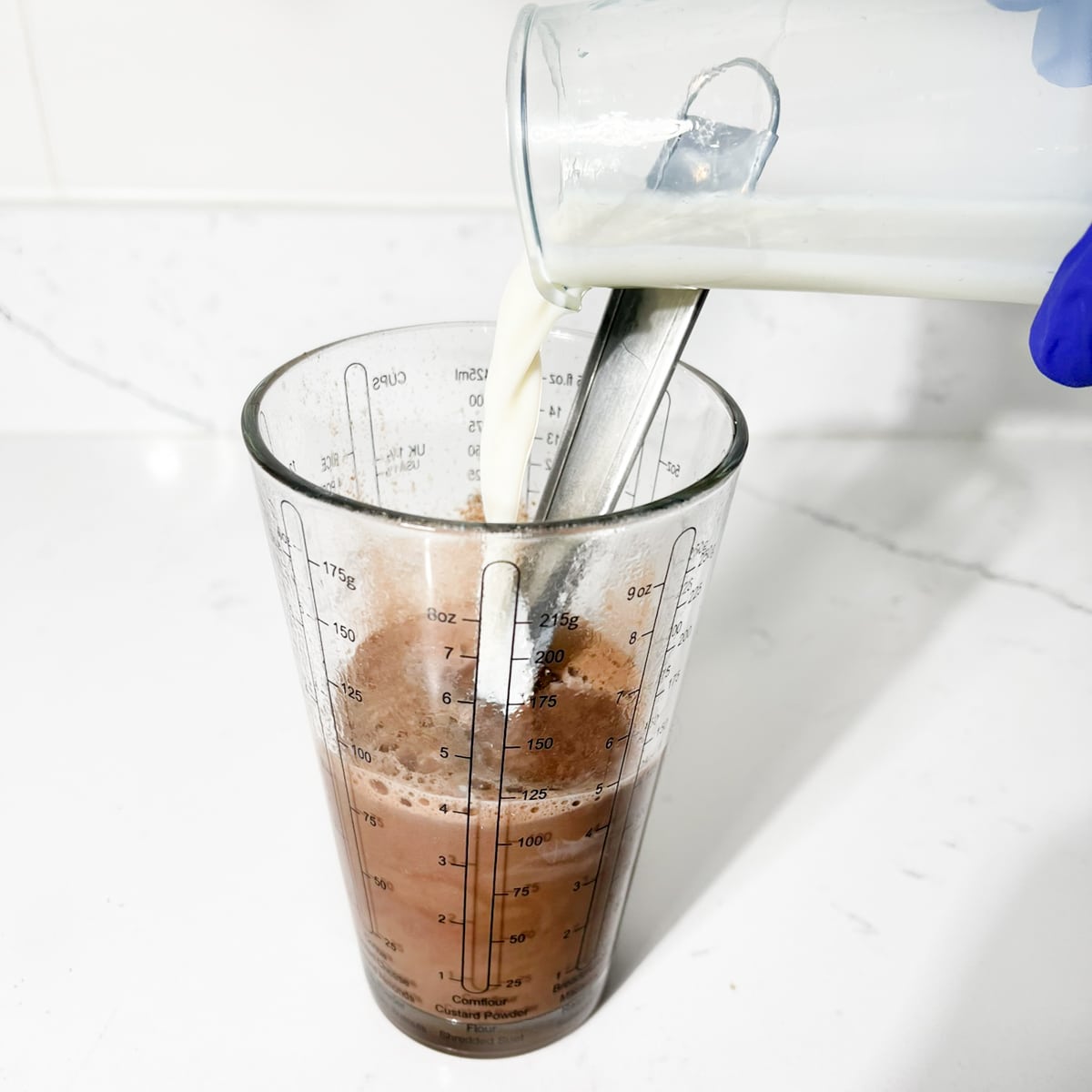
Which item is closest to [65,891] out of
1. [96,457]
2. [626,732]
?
[626,732]

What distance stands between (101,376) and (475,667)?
718 millimetres

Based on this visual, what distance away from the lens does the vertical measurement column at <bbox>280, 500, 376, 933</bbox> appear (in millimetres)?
426

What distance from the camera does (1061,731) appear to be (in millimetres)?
736

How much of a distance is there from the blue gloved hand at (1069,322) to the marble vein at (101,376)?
0.81 metres

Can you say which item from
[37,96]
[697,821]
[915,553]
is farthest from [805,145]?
[37,96]

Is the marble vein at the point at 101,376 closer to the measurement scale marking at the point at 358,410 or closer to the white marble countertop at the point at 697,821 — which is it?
the white marble countertop at the point at 697,821

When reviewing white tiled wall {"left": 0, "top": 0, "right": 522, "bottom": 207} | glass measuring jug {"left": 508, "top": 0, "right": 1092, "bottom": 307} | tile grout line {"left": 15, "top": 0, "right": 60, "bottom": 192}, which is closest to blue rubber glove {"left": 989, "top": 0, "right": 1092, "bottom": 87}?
glass measuring jug {"left": 508, "top": 0, "right": 1092, "bottom": 307}

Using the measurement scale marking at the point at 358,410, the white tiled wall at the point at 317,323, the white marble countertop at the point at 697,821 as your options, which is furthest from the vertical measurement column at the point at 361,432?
the white tiled wall at the point at 317,323

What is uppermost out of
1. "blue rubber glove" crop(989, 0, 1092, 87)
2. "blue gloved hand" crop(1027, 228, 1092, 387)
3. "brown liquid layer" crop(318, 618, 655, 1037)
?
"blue rubber glove" crop(989, 0, 1092, 87)

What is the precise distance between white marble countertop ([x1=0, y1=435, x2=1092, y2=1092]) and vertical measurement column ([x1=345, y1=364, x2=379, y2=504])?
8.7 inches

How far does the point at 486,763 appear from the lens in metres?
0.43

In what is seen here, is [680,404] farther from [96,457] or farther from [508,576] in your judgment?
[96,457]

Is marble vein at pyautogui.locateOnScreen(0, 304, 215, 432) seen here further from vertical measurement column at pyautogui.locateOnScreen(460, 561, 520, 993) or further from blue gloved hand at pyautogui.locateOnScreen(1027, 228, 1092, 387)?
blue gloved hand at pyautogui.locateOnScreen(1027, 228, 1092, 387)

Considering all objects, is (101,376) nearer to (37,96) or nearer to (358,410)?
(37,96)
